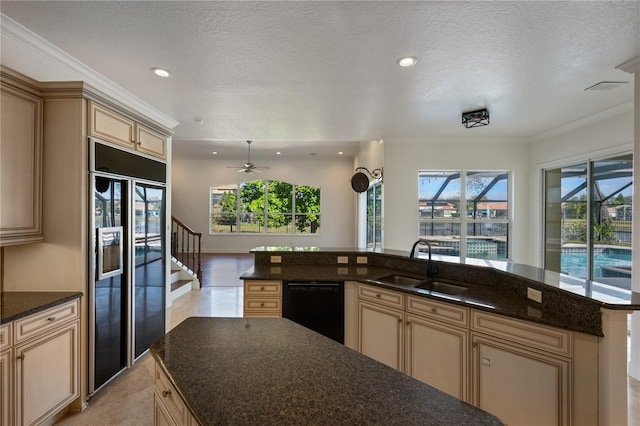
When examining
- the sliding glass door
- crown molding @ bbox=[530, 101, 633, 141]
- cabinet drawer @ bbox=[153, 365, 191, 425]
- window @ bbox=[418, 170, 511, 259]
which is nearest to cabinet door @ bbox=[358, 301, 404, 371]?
cabinet drawer @ bbox=[153, 365, 191, 425]

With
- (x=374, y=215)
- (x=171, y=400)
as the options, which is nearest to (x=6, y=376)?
(x=171, y=400)

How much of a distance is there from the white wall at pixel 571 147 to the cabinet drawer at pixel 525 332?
132 inches

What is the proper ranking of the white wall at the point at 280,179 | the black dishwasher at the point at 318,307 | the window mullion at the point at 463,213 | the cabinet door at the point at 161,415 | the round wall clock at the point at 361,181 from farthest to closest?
the white wall at the point at 280,179 < the round wall clock at the point at 361,181 < the window mullion at the point at 463,213 < the black dishwasher at the point at 318,307 < the cabinet door at the point at 161,415

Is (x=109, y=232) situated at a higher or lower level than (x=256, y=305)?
higher

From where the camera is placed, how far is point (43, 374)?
1.88m

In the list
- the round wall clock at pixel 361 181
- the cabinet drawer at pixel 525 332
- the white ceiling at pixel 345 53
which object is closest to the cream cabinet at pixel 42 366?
the white ceiling at pixel 345 53

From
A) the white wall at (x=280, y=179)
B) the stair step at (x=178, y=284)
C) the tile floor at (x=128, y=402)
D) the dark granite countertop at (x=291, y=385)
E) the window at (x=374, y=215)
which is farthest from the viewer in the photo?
the white wall at (x=280, y=179)

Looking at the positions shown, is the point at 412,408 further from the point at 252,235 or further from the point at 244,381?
the point at 252,235

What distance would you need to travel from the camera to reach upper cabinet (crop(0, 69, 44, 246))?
1881 millimetres

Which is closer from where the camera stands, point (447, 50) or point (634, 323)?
point (447, 50)

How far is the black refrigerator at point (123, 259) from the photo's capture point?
2297mm

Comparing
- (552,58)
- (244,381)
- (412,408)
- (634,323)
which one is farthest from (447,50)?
(634,323)

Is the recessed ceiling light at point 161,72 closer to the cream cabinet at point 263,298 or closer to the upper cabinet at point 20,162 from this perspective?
the upper cabinet at point 20,162

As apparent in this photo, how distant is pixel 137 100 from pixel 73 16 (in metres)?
1.39
